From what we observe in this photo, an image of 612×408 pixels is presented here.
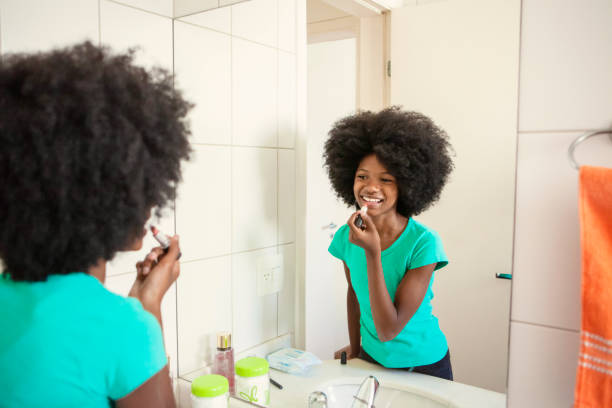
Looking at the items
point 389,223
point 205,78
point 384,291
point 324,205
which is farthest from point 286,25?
point 384,291

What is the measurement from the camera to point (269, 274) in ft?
3.88

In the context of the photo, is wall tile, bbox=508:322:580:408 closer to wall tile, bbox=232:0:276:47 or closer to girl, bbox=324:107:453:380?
girl, bbox=324:107:453:380

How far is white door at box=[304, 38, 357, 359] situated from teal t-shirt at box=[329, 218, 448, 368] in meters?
0.04

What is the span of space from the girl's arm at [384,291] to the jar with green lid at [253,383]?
0.28 meters

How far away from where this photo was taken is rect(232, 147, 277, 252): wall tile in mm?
1146

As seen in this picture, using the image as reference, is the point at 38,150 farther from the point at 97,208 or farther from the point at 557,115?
the point at 557,115

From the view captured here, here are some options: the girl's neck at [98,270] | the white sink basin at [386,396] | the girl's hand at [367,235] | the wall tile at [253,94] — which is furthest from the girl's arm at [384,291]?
the girl's neck at [98,270]

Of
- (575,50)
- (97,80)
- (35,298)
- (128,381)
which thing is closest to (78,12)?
(97,80)

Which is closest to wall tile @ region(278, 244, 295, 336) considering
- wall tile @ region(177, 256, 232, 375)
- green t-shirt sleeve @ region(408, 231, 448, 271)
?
wall tile @ region(177, 256, 232, 375)

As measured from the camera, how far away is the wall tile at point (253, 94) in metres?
1.13

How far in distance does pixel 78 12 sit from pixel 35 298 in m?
0.59

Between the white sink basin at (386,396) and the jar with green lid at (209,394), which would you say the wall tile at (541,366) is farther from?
the jar with green lid at (209,394)

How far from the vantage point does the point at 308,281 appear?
3.77 ft

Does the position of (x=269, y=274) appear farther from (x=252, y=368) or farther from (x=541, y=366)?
(x=541, y=366)
